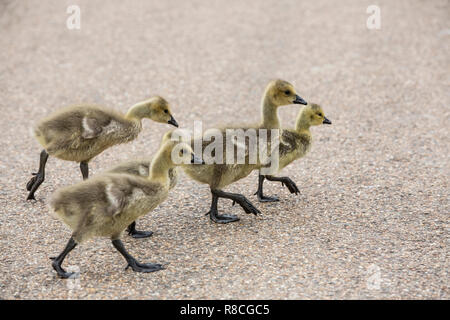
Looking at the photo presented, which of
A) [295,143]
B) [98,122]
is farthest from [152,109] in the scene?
[295,143]

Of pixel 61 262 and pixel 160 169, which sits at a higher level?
pixel 160 169

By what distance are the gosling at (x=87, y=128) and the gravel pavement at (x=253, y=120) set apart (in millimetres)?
582

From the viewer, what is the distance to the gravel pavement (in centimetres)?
392

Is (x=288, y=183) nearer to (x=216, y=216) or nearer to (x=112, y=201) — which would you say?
(x=216, y=216)

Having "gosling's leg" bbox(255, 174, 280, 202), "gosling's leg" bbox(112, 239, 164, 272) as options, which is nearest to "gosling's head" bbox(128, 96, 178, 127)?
"gosling's leg" bbox(255, 174, 280, 202)

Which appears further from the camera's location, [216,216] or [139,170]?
[216,216]

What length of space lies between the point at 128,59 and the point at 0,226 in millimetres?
4003

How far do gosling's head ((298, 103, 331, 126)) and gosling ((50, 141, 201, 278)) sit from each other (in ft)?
4.82

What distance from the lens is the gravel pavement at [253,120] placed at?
3.92 metres

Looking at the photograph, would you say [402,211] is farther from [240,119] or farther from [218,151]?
[240,119]

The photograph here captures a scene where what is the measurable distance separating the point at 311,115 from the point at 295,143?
303 millimetres

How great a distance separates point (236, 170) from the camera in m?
4.62

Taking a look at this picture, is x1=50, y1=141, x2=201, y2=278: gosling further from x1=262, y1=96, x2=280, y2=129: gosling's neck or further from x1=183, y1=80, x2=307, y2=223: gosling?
x1=262, y1=96, x2=280, y2=129: gosling's neck
